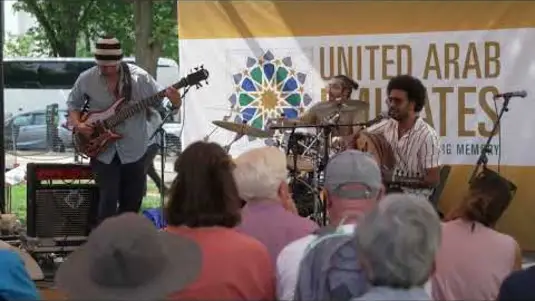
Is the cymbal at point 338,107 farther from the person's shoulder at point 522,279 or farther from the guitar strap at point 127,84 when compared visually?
the person's shoulder at point 522,279

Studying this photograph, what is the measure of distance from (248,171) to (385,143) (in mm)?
2767

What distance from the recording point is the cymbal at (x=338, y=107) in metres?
6.99

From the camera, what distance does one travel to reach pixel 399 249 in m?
2.21

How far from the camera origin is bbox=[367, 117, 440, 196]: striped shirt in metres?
5.94

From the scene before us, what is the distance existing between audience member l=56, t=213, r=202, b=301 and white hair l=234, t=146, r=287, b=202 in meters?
0.83

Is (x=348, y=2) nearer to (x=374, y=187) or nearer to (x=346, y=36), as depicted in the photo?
(x=346, y=36)

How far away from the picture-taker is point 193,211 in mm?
2891

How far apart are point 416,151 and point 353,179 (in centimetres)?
307

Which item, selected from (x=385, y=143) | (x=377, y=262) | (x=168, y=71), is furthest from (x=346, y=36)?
(x=168, y=71)

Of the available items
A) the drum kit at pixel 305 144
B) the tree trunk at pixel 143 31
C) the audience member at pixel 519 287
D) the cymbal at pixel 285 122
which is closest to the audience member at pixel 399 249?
the audience member at pixel 519 287

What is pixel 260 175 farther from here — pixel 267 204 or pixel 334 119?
pixel 334 119

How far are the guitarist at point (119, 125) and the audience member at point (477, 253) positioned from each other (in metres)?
3.35

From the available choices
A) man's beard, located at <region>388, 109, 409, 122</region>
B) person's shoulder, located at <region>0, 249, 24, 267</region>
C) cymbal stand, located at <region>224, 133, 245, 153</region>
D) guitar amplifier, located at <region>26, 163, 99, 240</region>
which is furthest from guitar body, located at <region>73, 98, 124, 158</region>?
person's shoulder, located at <region>0, 249, 24, 267</region>

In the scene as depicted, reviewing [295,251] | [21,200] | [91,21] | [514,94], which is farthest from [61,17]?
[295,251]
